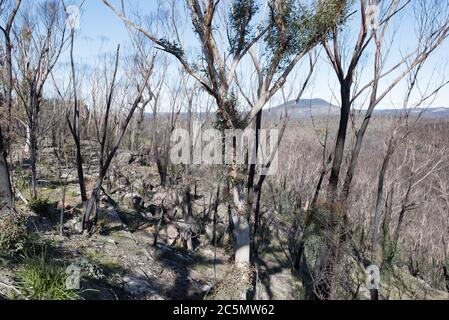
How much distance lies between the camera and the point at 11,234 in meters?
5.56

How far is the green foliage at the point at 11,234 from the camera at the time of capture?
215 inches

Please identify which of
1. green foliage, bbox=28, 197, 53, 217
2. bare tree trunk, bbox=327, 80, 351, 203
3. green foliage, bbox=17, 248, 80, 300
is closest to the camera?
green foliage, bbox=17, 248, 80, 300

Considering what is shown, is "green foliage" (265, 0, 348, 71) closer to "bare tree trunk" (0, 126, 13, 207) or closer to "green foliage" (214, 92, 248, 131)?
"green foliage" (214, 92, 248, 131)

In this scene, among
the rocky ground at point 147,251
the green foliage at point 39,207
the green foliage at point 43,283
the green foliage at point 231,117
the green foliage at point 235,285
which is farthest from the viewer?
the green foliage at point 39,207

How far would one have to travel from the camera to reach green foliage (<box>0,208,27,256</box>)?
547cm

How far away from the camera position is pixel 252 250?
10.5m

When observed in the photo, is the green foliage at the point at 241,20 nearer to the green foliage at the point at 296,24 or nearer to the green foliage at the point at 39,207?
the green foliage at the point at 296,24

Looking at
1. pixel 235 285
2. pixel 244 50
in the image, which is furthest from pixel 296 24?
pixel 235 285

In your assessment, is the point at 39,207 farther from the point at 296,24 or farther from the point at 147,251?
the point at 296,24

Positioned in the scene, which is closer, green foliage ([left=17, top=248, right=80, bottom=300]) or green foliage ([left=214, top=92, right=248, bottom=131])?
green foliage ([left=17, top=248, right=80, bottom=300])

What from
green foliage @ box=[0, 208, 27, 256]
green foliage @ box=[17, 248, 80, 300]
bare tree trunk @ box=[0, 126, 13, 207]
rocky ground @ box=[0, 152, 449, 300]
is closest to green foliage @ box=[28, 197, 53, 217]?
rocky ground @ box=[0, 152, 449, 300]

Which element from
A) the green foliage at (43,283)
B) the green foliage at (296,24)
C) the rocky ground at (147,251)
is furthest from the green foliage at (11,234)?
the green foliage at (296,24)

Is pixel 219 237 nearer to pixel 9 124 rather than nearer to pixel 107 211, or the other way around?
pixel 107 211
